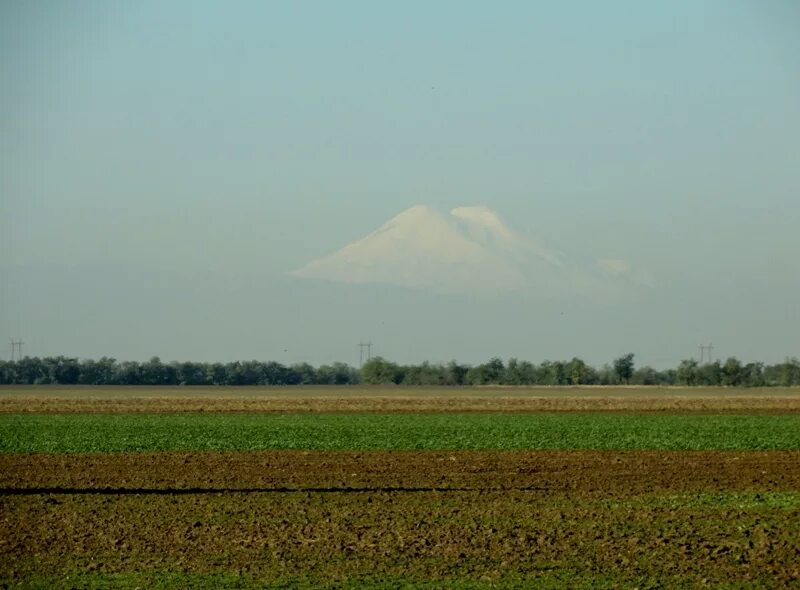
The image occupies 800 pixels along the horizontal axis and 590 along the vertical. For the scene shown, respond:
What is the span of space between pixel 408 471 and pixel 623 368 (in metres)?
164

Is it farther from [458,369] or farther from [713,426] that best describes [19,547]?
[458,369]

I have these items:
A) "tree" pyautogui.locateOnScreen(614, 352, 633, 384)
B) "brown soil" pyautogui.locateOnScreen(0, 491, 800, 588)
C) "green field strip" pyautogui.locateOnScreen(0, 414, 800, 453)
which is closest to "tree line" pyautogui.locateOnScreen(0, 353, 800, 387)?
"tree" pyautogui.locateOnScreen(614, 352, 633, 384)

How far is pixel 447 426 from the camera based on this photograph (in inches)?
2132

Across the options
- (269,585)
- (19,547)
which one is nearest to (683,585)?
(269,585)

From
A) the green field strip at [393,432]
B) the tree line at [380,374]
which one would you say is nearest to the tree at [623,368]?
the tree line at [380,374]

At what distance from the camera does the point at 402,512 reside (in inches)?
862

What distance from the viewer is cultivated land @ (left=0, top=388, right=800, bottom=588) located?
Answer: 16547mm

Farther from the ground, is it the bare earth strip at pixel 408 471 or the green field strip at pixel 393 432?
the green field strip at pixel 393 432

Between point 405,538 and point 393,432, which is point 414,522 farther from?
point 393,432

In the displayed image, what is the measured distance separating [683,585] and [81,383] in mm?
177556

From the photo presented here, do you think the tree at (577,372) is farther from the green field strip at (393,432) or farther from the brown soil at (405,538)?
the brown soil at (405,538)

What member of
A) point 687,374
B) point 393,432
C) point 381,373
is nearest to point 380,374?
point 381,373

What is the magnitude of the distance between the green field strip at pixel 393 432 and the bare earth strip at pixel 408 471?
3.83m

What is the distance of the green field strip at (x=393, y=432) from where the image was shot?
4150 centimetres
